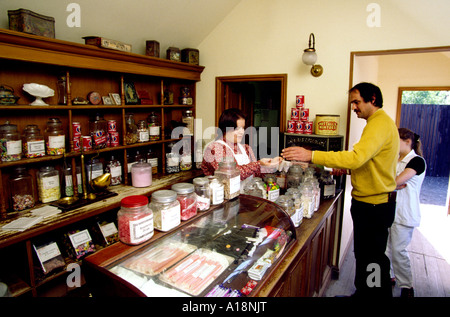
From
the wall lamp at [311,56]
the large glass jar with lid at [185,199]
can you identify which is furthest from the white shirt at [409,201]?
the large glass jar with lid at [185,199]

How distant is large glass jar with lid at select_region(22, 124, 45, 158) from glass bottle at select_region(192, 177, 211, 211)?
1.54 metres

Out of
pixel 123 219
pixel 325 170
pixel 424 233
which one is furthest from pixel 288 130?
pixel 424 233

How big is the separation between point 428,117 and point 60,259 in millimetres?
8955

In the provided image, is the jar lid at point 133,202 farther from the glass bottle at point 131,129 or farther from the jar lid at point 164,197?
the glass bottle at point 131,129

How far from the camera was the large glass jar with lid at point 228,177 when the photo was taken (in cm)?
190

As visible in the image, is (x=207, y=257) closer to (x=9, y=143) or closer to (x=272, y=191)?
(x=272, y=191)

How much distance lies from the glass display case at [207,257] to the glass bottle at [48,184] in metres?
1.55

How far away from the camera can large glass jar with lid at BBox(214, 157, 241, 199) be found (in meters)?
1.90

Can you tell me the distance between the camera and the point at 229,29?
3760mm

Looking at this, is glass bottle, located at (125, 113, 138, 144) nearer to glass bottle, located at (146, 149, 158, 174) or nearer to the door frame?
glass bottle, located at (146, 149, 158, 174)

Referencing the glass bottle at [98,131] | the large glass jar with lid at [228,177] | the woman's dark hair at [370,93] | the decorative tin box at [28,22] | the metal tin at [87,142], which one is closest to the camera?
the large glass jar with lid at [228,177]

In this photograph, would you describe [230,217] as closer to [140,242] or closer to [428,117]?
[140,242]

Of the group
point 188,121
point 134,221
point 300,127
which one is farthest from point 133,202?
point 188,121

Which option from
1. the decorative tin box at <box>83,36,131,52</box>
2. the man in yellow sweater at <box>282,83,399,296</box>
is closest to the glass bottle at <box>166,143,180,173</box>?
the decorative tin box at <box>83,36,131,52</box>
